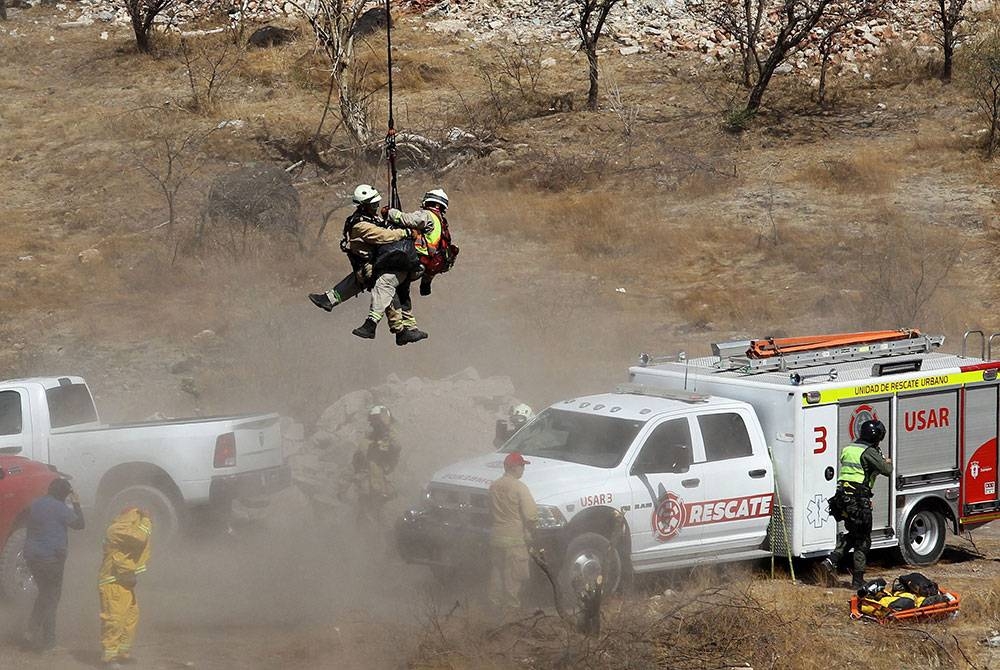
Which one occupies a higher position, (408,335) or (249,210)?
(408,335)

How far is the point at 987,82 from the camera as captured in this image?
29.0m

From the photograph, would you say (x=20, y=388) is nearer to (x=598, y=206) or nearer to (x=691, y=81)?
(x=598, y=206)

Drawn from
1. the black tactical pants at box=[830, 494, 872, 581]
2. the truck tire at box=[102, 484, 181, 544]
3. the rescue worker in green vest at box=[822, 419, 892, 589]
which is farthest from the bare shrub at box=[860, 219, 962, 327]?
the truck tire at box=[102, 484, 181, 544]

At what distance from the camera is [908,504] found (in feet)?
38.4

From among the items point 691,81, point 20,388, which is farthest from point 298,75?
point 20,388

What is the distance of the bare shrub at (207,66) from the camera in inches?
1291

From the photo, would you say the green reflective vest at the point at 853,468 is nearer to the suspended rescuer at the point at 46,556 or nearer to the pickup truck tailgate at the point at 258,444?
the pickup truck tailgate at the point at 258,444

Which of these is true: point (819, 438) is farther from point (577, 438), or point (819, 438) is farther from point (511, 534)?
point (511, 534)

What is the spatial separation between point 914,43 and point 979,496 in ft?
83.7

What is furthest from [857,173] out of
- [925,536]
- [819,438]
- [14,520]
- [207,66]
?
[14,520]

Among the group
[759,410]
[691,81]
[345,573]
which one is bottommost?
[345,573]

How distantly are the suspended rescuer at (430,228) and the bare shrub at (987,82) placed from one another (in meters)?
20.8

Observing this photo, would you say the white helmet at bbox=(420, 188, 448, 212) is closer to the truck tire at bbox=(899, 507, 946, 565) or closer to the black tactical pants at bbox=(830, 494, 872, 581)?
the black tactical pants at bbox=(830, 494, 872, 581)

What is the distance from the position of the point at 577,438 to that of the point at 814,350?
2724mm
